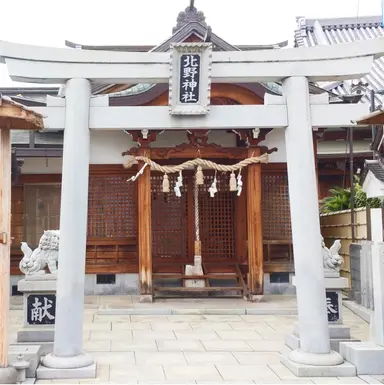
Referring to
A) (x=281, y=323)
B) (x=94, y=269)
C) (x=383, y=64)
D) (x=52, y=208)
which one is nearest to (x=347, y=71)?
(x=281, y=323)

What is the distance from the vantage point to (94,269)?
15016mm

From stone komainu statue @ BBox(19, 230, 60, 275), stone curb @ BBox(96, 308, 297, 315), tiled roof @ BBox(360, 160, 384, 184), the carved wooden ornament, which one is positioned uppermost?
the carved wooden ornament

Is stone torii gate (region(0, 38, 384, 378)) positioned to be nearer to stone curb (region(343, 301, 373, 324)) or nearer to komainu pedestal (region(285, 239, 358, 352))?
komainu pedestal (region(285, 239, 358, 352))

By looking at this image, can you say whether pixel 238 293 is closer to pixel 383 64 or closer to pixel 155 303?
pixel 155 303

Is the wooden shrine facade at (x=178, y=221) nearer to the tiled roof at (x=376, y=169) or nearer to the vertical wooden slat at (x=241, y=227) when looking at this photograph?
the vertical wooden slat at (x=241, y=227)

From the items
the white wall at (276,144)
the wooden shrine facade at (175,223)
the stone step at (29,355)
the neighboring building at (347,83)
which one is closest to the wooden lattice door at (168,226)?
the wooden shrine facade at (175,223)

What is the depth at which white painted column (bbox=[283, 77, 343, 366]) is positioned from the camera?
7500mm

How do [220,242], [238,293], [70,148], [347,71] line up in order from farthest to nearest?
1. [220,242]
2. [238,293]
3. [347,71]
4. [70,148]

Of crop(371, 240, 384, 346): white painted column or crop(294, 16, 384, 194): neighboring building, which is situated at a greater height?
crop(294, 16, 384, 194): neighboring building

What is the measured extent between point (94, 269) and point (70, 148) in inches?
317

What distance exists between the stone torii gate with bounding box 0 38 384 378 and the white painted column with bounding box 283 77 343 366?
1 centimetres

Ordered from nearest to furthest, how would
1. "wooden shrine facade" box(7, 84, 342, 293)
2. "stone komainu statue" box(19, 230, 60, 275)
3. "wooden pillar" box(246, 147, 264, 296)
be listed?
"stone komainu statue" box(19, 230, 60, 275) → "wooden pillar" box(246, 147, 264, 296) → "wooden shrine facade" box(7, 84, 342, 293)

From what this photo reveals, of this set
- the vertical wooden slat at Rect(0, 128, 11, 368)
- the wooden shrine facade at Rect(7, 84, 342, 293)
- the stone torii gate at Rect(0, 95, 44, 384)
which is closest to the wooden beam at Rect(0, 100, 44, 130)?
the stone torii gate at Rect(0, 95, 44, 384)

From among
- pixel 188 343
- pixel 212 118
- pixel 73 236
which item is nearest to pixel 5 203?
pixel 73 236
